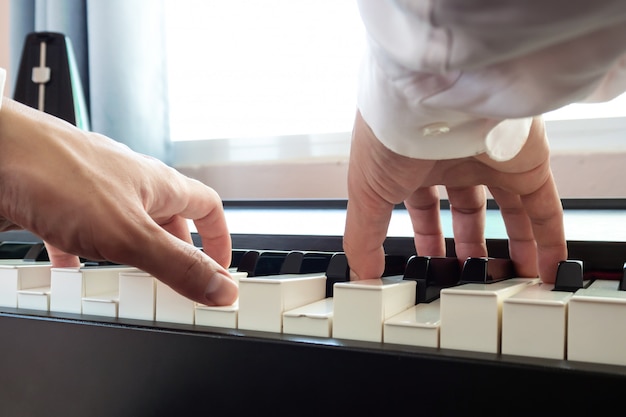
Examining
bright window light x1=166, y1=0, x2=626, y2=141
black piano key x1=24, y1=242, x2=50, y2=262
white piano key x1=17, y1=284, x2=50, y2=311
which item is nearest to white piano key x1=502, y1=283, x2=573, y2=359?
white piano key x1=17, y1=284, x2=50, y2=311

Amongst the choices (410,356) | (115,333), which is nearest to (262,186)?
(115,333)

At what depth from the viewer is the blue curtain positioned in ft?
5.05

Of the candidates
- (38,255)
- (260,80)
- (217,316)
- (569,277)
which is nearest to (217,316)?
(217,316)

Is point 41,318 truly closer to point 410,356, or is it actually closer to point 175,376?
point 175,376

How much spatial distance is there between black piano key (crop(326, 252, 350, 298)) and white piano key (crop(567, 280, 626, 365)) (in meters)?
0.26

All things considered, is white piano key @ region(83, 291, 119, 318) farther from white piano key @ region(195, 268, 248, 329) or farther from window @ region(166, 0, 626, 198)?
window @ region(166, 0, 626, 198)

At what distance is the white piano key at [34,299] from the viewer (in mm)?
617

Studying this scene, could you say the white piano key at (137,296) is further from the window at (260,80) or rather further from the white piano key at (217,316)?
→ the window at (260,80)

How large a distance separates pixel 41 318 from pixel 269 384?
0.27 m

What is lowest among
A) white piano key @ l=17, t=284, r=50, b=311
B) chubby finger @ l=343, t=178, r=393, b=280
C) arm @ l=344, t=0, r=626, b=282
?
white piano key @ l=17, t=284, r=50, b=311

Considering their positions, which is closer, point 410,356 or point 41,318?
point 410,356

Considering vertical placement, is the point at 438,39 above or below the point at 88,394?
above

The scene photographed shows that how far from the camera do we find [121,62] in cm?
154

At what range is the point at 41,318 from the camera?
Result: 0.58 m
